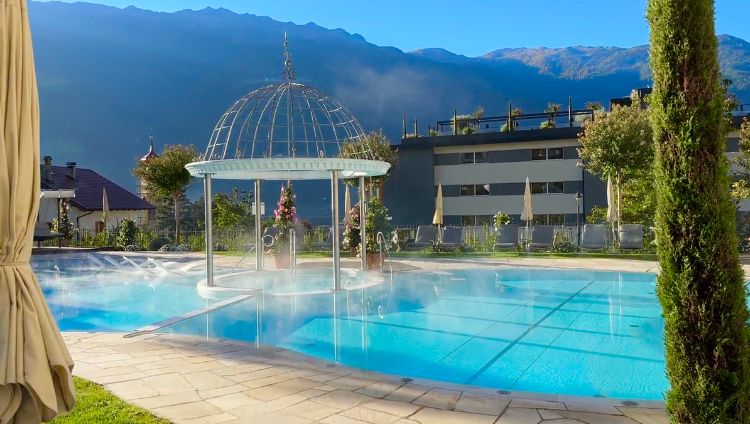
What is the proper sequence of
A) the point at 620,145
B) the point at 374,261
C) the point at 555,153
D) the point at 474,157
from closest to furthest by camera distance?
the point at 374,261 < the point at 620,145 < the point at 555,153 < the point at 474,157

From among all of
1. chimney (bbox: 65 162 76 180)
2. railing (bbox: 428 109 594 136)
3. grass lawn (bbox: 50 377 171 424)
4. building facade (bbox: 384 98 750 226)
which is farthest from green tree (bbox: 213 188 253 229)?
grass lawn (bbox: 50 377 171 424)

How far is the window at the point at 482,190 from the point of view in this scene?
30.0m

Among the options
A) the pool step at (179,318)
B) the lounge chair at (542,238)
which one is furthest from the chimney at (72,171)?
the pool step at (179,318)

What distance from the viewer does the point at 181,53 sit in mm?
135000

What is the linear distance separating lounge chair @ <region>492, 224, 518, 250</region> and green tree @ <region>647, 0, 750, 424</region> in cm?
1463

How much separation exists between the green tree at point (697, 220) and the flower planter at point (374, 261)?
10371 mm

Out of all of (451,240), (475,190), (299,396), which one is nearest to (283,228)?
(451,240)

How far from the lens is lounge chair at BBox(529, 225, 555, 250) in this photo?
17219mm

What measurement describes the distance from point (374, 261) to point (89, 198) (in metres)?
25.8

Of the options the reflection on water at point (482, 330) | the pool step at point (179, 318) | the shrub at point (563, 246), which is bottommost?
the reflection on water at point (482, 330)

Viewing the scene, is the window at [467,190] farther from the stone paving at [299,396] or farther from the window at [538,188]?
the stone paving at [299,396]

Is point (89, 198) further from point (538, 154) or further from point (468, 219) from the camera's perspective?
point (538, 154)

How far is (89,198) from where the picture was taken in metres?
33.6

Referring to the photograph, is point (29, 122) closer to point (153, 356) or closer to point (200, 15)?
point (153, 356)
